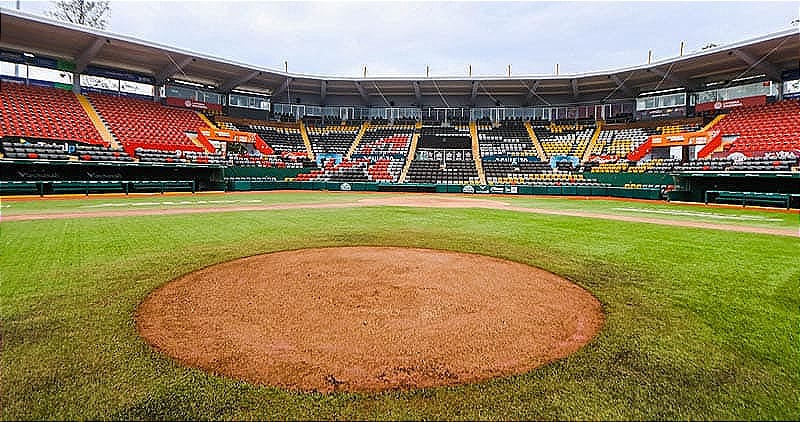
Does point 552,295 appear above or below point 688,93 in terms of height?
below

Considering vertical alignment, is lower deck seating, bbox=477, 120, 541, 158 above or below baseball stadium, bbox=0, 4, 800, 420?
above

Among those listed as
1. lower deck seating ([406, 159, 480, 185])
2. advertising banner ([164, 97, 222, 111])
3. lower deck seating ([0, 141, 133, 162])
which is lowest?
lower deck seating ([406, 159, 480, 185])

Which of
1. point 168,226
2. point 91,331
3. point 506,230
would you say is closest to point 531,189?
point 506,230

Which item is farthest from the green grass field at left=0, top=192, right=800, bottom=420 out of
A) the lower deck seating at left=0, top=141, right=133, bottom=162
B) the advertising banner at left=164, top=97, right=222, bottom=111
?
the advertising banner at left=164, top=97, right=222, bottom=111

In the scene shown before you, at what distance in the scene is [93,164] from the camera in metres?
26.2

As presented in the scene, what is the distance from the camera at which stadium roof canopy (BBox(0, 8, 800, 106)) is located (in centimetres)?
3047

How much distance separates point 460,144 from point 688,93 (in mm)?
21953

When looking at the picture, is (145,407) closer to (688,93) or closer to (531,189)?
(531,189)

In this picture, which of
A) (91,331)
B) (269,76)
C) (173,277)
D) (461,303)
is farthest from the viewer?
(269,76)

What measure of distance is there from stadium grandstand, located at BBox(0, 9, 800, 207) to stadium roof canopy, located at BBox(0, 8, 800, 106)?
0.19m

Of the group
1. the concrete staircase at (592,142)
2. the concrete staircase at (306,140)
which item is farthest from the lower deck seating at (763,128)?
the concrete staircase at (306,140)

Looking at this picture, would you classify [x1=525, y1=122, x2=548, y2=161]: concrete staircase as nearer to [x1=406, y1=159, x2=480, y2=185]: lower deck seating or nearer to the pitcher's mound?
[x1=406, y1=159, x2=480, y2=185]: lower deck seating

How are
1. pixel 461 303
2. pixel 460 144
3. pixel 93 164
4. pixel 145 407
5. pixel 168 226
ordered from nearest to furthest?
pixel 145 407 < pixel 461 303 < pixel 168 226 < pixel 93 164 < pixel 460 144

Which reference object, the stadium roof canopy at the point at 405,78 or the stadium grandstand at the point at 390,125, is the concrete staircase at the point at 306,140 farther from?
the stadium roof canopy at the point at 405,78
